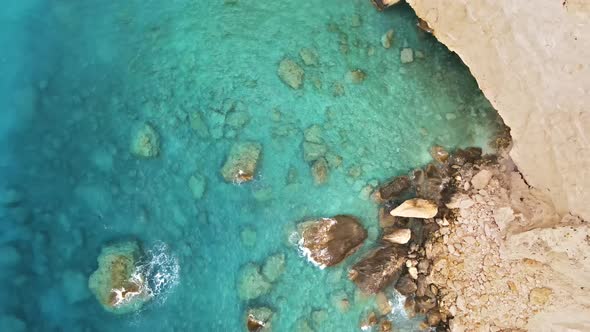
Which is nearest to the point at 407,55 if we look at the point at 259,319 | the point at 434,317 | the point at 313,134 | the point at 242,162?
the point at 313,134

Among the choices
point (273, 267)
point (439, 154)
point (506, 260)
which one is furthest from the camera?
point (439, 154)

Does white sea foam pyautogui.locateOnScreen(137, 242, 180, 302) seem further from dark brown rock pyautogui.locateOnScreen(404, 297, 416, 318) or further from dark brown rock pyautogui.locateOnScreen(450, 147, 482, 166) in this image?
dark brown rock pyautogui.locateOnScreen(450, 147, 482, 166)

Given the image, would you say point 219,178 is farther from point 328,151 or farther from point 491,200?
point 491,200

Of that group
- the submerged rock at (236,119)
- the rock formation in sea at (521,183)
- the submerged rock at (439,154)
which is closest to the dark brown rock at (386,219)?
the rock formation in sea at (521,183)

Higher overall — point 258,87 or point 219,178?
point 258,87

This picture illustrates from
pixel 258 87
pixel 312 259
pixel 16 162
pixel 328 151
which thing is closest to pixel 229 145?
pixel 258 87

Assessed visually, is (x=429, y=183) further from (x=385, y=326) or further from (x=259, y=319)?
(x=259, y=319)

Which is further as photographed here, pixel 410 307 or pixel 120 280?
pixel 410 307
